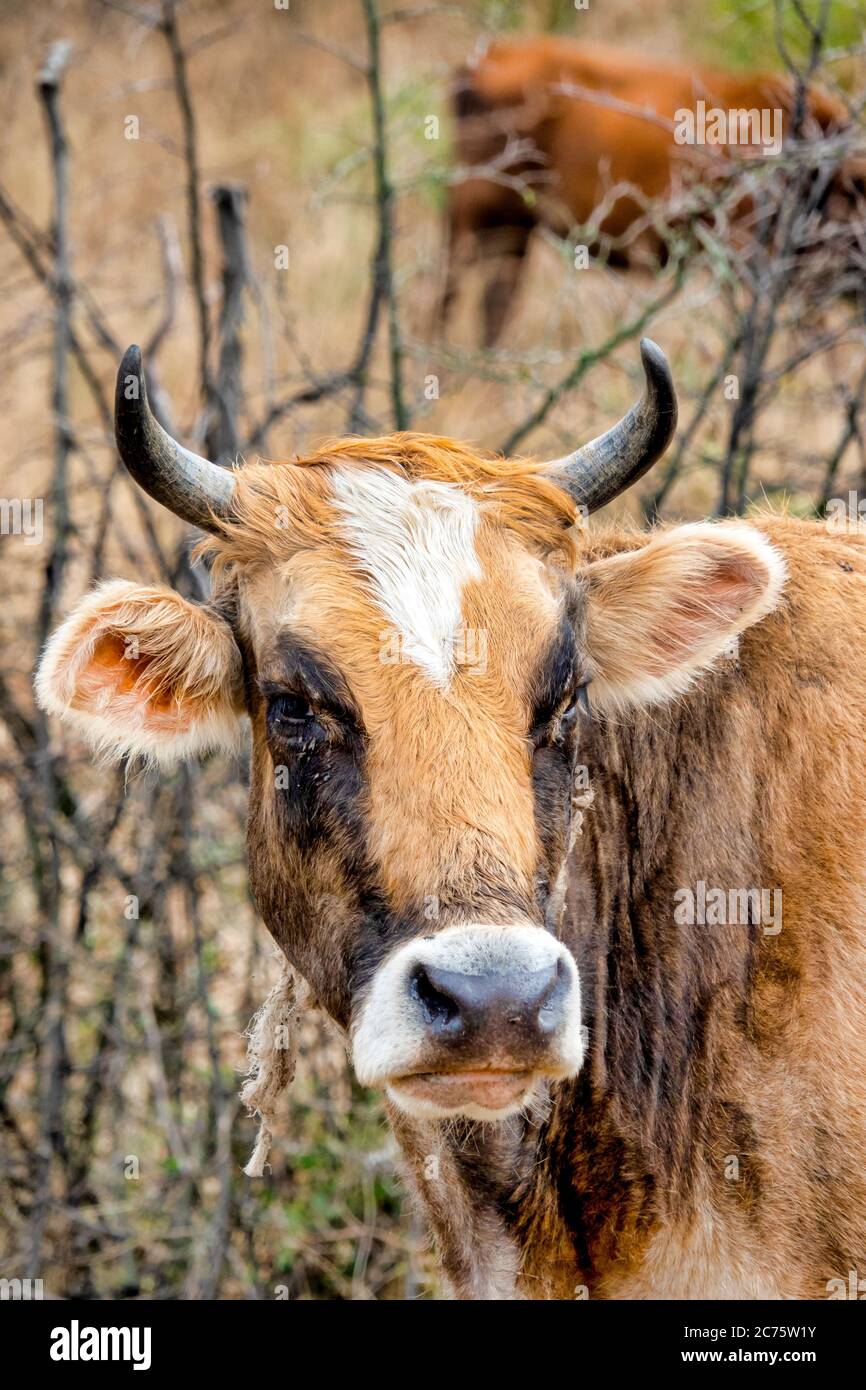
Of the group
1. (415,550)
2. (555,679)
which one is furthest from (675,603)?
(415,550)

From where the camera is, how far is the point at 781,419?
1043cm

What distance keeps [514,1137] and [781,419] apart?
7745 mm

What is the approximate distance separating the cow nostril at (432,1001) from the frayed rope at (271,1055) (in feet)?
3.42

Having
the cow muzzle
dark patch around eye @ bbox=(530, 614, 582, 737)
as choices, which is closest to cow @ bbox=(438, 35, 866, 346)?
dark patch around eye @ bbox=(530, 614, 582, 737)

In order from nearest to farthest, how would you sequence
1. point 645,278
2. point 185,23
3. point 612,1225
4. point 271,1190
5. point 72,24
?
point 612,1225
point 271,1190
point 645,278
point 72,24
point 185,23

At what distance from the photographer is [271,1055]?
13.1 ft

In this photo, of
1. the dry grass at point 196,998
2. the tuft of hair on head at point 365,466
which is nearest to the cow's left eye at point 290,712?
the tuft of hair on head at point 365,466

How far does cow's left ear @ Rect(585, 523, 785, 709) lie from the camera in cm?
369

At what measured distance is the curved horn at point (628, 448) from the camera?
347 cm

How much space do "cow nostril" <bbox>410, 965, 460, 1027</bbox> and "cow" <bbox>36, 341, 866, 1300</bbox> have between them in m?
0.06

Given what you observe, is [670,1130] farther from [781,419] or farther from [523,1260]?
[781,419]

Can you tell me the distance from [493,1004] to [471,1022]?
55mm

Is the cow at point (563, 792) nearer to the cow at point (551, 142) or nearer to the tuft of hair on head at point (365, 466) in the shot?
the tuft of hair on head at point (365, 466)
